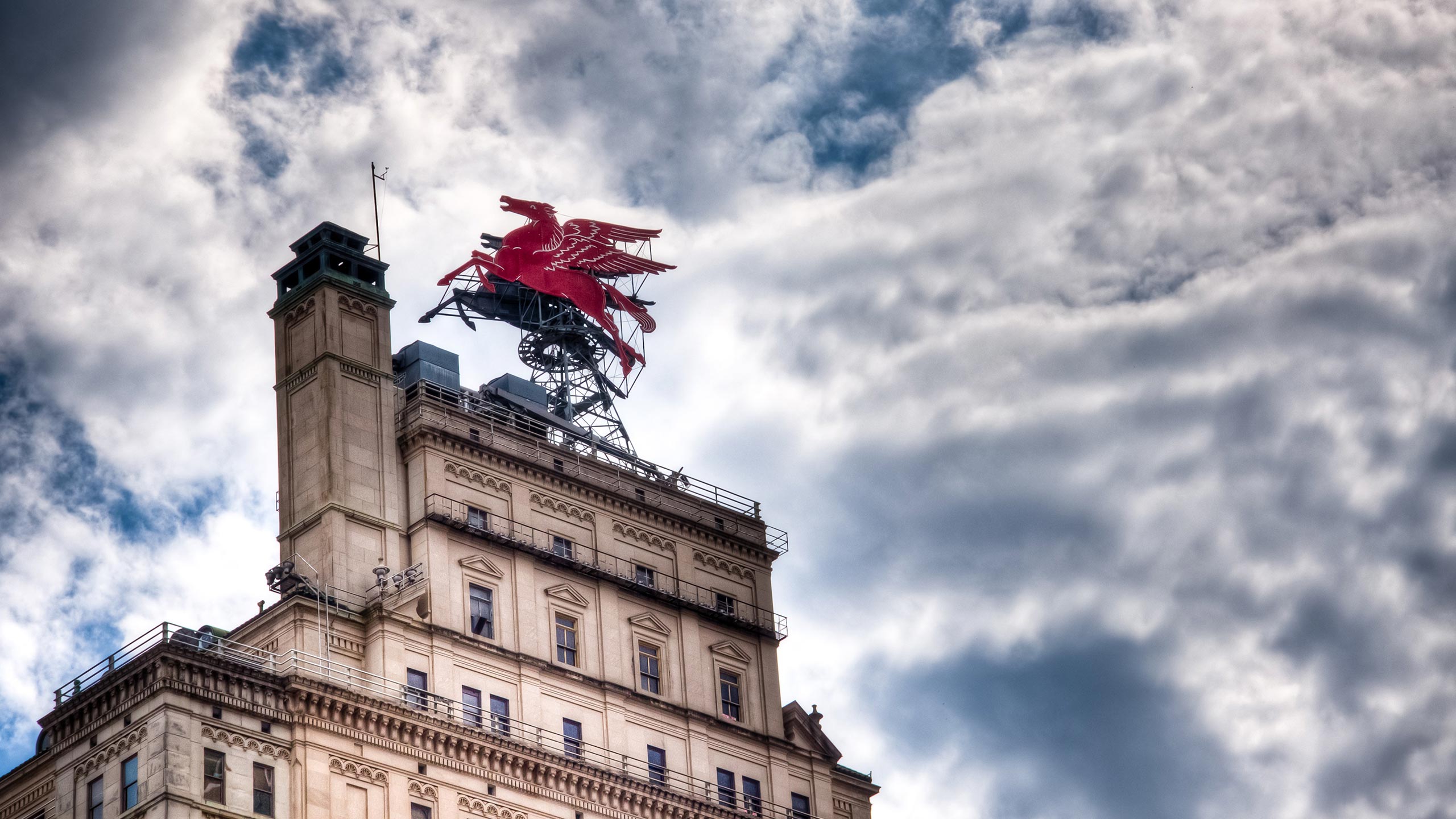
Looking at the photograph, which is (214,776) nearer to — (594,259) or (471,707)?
(471,707)

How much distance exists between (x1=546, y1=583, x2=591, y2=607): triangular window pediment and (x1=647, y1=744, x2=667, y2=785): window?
22.5 ft

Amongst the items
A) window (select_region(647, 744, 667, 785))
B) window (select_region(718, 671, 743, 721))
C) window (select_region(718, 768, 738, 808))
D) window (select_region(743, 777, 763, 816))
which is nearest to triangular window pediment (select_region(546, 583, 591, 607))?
window (select_region(647, 744, 667, 785))

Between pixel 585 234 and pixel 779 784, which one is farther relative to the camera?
pixel 585 234

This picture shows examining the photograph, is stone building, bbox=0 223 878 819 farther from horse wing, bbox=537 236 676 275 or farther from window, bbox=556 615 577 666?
horse wing, bbox=537 236 676 275

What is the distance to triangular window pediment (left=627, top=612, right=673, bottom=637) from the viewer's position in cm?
10894

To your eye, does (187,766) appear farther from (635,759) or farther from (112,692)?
(635,759)

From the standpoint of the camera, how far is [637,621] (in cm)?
10900

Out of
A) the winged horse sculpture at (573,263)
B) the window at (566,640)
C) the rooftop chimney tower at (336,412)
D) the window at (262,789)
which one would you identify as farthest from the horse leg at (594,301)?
the window at (262,789)

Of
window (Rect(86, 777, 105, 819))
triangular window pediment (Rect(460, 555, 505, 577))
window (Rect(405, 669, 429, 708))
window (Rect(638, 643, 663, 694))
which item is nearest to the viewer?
window (Rect(86, 777, 105, 819))

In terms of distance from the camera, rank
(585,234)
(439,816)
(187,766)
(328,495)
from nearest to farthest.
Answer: (187,766) < (439,816) < (328,495) < (585,234)

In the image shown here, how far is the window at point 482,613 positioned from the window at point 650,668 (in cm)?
799

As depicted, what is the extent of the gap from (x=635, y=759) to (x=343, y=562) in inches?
598

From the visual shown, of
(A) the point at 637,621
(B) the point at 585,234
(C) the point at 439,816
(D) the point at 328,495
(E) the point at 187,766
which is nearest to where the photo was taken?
(E) the point at 187,766

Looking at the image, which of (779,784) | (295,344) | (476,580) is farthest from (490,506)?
→ (779,784)
